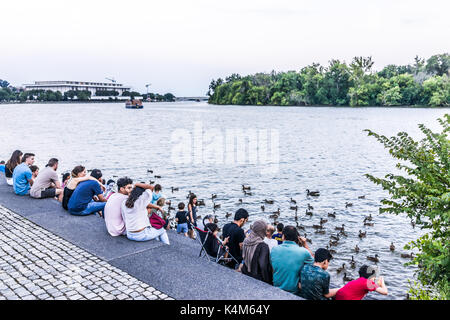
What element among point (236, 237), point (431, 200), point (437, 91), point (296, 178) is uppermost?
point (437, 91)

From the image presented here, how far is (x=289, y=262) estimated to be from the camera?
5.75 metres

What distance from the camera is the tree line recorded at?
107 metres

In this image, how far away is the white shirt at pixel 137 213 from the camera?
295 inches

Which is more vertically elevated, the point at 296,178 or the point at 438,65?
the point at 438,65

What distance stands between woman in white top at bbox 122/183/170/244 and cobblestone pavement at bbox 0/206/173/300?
0.95 meters

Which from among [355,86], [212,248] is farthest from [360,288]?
[355,86]

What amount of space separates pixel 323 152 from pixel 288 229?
32.5 m

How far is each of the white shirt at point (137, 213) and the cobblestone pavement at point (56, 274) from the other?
967 millimetres

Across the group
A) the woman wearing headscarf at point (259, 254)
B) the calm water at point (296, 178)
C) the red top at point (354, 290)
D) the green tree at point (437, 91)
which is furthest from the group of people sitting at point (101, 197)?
the green tree at point (437, 91)

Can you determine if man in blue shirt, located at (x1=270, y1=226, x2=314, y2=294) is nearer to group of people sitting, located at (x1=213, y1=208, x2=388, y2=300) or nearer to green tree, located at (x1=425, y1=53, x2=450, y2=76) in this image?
group of people sitting, located at (x1=213, y1=208, x2=388, y2=300)

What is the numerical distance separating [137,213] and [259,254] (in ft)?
9.02

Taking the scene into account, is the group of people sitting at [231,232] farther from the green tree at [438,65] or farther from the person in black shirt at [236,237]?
the green tree at [438,65]

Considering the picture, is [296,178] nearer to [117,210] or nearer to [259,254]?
[117,210]
